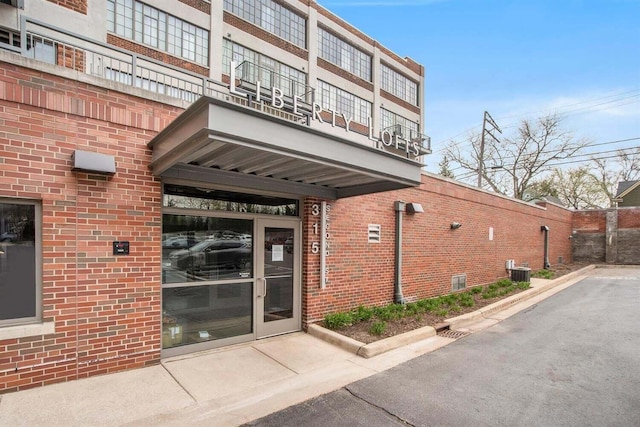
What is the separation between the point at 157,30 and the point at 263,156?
52.3 feet

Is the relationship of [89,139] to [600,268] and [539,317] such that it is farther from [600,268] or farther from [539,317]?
[600,268]

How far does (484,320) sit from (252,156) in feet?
21.5

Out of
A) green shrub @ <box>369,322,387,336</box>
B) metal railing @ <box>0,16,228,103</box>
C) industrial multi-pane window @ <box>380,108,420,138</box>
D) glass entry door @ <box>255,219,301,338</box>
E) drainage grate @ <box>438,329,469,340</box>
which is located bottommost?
drainage grate @ <box>438,329,469,340</box>

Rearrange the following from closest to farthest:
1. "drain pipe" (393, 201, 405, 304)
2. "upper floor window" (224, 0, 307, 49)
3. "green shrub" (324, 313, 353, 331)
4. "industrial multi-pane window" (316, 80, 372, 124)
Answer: "green shrub" (324, 313, 353, 331)
"drain pipe" (393, 201, 405, 304)
"upper floor window" (224, 0, 307, 49)
"industrial multi-pane window" (316, 80, 372, 124)

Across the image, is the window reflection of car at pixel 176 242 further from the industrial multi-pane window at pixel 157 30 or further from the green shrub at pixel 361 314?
the industrial multi-pane window at pixel 157 30

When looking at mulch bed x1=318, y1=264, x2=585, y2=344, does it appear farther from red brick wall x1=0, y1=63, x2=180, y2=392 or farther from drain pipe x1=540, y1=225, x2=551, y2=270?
drain pipe x1=540, y1=225, x2=551, y2=270

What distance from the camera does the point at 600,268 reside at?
874 inches

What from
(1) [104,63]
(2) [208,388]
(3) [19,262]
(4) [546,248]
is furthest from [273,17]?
(2) [208,388]

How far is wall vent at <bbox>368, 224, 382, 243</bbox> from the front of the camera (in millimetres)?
7795

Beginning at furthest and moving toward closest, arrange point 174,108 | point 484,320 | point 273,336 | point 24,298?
point 484,320
point 273,336
point 174,108
point 24,298

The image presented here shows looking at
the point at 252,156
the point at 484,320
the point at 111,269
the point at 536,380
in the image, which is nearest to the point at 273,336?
the point at 111,269

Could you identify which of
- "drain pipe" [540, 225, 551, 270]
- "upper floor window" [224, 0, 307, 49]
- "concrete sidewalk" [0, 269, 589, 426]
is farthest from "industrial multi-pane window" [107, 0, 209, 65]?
"drain pipe" [540, 225, 551, 270]

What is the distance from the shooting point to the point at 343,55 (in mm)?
27453

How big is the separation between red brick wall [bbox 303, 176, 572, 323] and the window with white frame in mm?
3934
